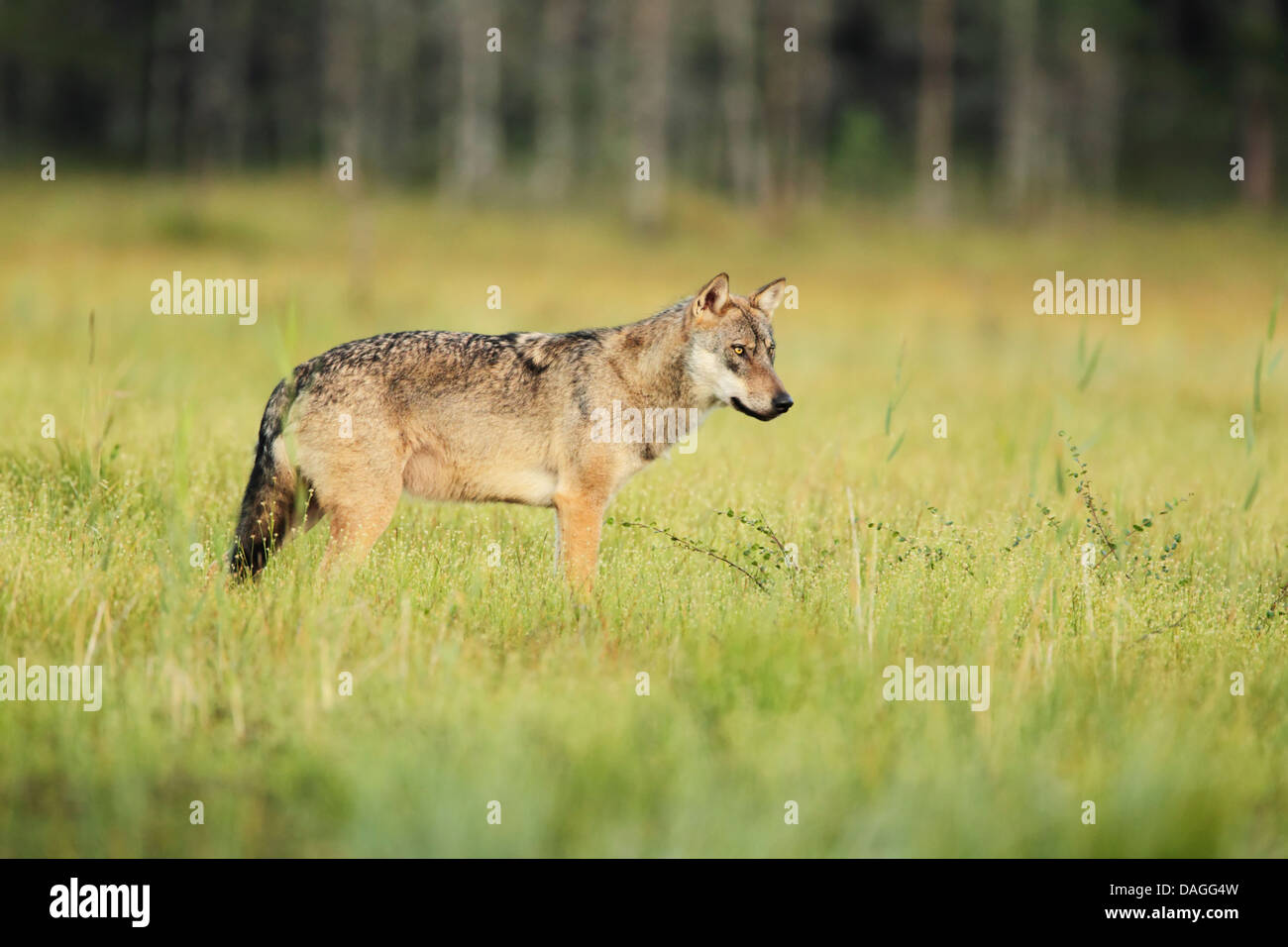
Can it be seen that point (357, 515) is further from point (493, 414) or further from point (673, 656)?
point (673, 656)

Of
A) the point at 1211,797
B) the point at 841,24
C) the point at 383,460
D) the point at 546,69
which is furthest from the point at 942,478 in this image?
the point at 841,24

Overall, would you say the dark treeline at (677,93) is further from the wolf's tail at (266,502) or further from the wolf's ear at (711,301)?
the wolf's tail at (266,502)

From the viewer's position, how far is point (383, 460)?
6098 mm

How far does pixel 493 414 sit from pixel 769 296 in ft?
6.37

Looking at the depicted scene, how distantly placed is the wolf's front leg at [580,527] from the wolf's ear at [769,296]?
5.42ft

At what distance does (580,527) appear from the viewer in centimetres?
638

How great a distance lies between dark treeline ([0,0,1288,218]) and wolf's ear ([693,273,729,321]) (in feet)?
103

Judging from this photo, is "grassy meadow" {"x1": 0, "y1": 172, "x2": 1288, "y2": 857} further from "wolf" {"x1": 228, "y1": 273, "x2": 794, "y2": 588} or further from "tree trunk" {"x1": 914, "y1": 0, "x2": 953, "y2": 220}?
"tree trunk" {"x1": 914, "y1": 0, "x2": 953, "y2": 220}

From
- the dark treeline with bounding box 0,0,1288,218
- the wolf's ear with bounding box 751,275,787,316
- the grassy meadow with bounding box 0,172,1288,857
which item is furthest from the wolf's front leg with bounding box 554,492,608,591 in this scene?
the dark treeline with bounding box 0,0,1288,218

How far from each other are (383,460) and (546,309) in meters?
15.6

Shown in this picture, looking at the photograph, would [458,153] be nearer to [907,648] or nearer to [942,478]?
[942,478]

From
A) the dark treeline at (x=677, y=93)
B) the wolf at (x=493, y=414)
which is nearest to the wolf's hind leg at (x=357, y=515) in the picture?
the wolf at (x=493, y=414)

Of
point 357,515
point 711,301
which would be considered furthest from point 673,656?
point 711,301

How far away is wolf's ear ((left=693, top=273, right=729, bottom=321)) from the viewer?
6.69 meters
